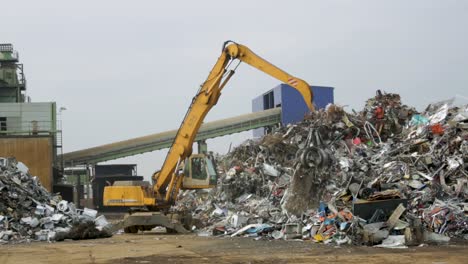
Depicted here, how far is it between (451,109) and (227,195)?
30.1ft

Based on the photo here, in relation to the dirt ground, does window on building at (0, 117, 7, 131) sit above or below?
above

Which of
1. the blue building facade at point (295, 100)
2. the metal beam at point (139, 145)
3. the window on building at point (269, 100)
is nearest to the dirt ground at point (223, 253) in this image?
the metal beam at point (139, 145)

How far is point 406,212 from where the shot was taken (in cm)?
1296

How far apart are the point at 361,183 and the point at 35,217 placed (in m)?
9.85

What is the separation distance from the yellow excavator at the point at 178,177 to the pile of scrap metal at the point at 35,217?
1057 mm

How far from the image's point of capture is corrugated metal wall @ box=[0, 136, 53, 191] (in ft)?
99.6

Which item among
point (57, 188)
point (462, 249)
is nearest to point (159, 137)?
point (57, 188)

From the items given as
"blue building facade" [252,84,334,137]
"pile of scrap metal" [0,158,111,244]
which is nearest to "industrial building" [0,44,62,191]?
"pile of scrap metal" [0,158,111,244]

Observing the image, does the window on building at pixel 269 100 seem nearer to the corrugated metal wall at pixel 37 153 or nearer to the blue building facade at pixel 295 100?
the blue building facade at pixel 295 100

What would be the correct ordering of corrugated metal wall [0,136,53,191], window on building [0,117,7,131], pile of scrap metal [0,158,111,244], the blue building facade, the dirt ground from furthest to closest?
the blue building facade → window on building [0,117,7,131] → corrugated metal wall [0,136,53,191] → pile of scrap metal [0,158,111,244] → the dirt ground

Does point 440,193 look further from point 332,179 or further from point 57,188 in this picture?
point 57,188

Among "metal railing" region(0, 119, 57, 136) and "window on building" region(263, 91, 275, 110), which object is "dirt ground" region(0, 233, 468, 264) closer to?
"metal railing" region(0, 119, 57, 136)

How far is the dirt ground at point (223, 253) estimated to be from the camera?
10.5 m

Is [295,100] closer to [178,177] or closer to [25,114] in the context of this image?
[25,114]
